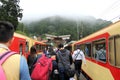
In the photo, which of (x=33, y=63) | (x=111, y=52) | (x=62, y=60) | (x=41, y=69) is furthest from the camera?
(x=111, y=52)

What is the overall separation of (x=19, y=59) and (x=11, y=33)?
277mm

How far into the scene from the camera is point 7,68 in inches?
116

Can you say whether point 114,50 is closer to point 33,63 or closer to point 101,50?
point 33,63

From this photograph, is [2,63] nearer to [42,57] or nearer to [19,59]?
[19,59]

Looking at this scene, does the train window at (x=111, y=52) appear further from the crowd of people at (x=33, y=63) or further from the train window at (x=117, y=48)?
A: the crowd of people at (x=33, y=63)

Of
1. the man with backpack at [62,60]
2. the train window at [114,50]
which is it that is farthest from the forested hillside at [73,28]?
the man with backpack at [62,60]

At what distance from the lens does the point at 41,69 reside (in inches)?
246

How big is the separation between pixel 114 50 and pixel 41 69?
2492mm

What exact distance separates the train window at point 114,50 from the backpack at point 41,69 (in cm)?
196

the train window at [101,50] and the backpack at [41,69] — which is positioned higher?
the train window at [101,50]

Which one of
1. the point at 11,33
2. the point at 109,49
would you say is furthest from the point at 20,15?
the point at 11,33

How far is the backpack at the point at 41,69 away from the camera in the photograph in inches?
242

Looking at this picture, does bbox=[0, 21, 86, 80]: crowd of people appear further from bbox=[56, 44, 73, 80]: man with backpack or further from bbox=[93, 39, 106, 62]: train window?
bbox=[93, 39, 106, 62]: train window

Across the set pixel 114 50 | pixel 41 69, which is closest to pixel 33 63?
pixel 41 69
